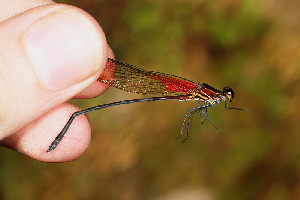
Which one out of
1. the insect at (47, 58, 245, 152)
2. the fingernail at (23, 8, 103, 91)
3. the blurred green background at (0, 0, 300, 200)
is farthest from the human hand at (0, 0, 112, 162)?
the blurred green background at (0, 0, 300, 200)

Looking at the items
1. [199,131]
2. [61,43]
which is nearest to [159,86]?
[61,43]

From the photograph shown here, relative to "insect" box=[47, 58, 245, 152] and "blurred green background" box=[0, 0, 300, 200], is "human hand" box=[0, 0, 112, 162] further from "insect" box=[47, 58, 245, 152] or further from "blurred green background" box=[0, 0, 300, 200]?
"blurred green background" box=[0, 0, 300, 200]

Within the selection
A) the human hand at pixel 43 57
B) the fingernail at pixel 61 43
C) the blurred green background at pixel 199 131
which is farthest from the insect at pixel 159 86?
the blurred green background at pixel 199 131

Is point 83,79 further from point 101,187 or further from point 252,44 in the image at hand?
point 252,44

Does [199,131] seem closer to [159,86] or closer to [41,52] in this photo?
[159,86]

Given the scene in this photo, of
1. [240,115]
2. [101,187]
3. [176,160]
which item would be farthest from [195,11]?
[101,187]

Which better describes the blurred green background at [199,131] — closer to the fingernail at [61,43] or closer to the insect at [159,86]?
the insect at [159,86]

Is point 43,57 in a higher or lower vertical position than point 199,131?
higher
